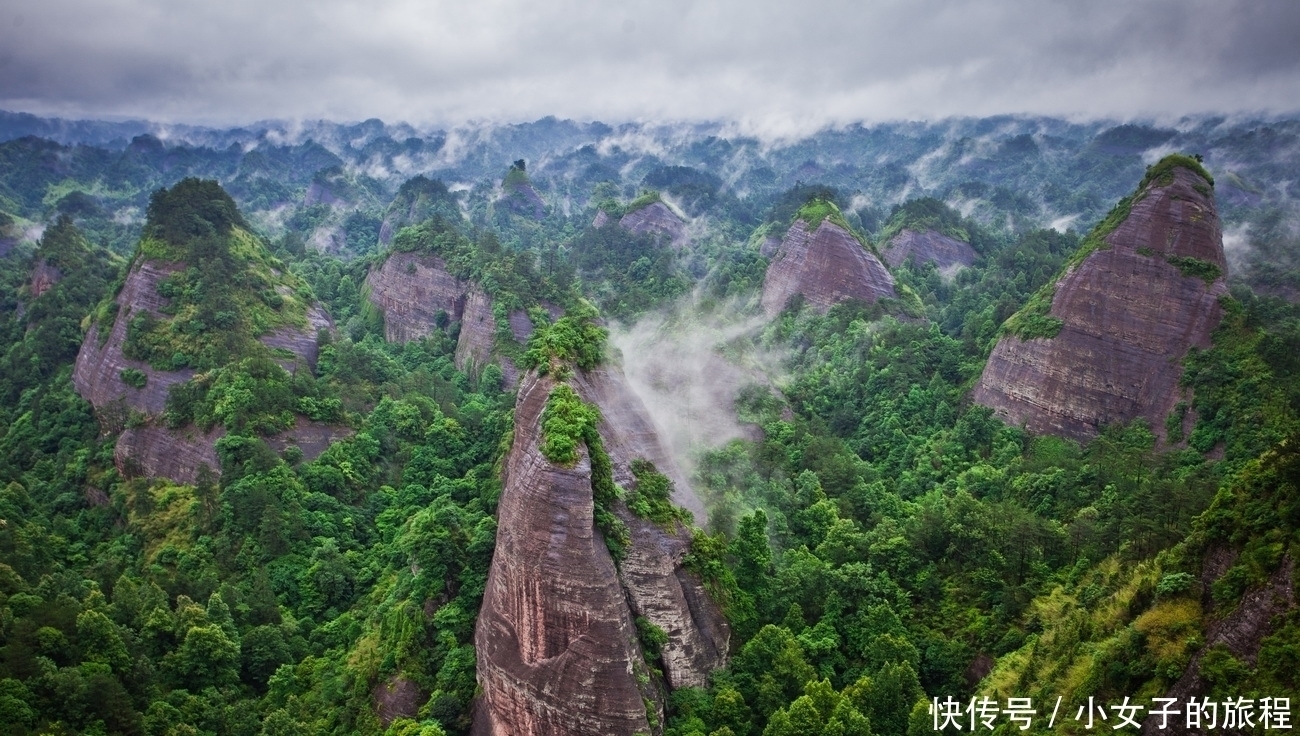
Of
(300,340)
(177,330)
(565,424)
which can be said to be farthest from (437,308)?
(565,424)

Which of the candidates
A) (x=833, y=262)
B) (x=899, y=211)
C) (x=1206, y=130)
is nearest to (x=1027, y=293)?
(x=833, y=262)

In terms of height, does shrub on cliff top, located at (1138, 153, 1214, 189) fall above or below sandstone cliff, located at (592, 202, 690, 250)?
below

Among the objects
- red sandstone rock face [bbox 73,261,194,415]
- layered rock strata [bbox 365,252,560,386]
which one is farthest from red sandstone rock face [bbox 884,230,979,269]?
red sandstone rock face [bbox 73,261,194,415]

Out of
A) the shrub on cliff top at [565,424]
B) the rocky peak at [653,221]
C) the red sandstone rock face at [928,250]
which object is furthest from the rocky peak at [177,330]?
the red sandstone rock face at [928,250]

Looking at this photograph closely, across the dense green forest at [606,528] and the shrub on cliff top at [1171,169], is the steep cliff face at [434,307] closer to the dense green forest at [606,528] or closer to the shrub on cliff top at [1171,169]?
the dense green forest at [606,528]

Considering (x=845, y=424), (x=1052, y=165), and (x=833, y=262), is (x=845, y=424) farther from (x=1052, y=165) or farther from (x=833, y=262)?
(x=1052, y=165)

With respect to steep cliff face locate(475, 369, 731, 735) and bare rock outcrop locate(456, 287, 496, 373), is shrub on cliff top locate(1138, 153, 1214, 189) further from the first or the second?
bare rock outcrop locate(456, 287, 496, 373)
